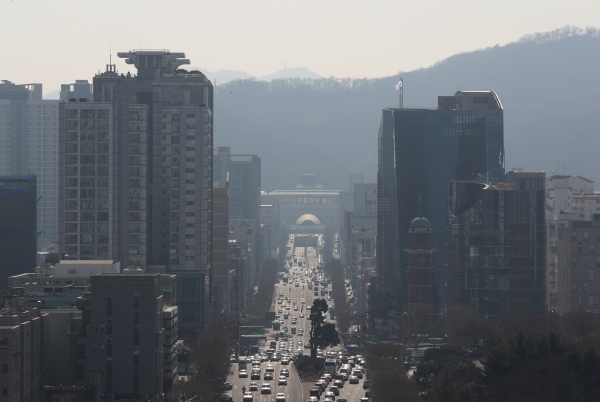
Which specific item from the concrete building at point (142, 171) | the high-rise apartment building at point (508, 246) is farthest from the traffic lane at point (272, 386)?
the high-rise apartment building at point (508, 246)

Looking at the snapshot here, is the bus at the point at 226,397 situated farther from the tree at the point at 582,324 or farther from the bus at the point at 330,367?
the tree at the point at 582,324

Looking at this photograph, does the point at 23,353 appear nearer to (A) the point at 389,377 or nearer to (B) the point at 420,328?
(A) the point at 389,377

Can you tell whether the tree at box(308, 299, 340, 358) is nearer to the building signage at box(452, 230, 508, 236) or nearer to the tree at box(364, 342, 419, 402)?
the tree at box(364, 342, 419, 402)

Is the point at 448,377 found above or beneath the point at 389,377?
above

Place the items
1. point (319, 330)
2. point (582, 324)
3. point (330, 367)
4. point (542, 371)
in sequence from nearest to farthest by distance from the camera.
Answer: point (542, 371)
point (330, 367)
point (582, 324)
point (319, 330)

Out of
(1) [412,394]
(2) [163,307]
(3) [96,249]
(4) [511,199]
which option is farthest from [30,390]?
(4) [511,199]

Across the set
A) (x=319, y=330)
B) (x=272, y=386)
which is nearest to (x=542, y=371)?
(x=272, y=386)
